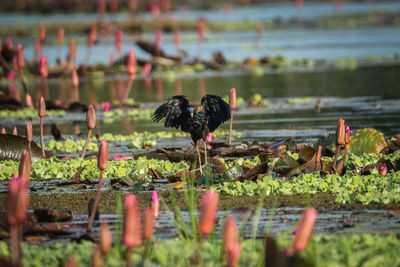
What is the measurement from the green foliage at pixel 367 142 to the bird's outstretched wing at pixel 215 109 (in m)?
1.44

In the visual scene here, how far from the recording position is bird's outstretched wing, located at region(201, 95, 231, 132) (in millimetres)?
7945

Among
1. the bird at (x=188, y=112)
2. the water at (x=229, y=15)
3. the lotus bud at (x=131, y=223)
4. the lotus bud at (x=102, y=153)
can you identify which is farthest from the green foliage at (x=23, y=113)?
the water at (x=229, y=15)

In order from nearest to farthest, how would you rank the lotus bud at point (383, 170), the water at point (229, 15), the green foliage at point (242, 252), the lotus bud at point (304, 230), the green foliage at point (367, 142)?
the lotus bud at point (304, 230) < the green foliage at point (242, 252) < the lotus bud at point (383, 170) < the green foliage at point (367, 142) < the water at point (229, 15)

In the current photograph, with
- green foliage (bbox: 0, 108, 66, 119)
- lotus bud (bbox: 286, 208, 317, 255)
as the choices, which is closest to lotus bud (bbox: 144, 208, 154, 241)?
lotus bud (bbox: 286, 208, 317, 255)

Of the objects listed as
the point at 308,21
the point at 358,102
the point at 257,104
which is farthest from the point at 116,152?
the point at 308,21

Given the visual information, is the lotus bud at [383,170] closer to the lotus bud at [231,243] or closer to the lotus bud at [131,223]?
the lotus bud at [231,243]

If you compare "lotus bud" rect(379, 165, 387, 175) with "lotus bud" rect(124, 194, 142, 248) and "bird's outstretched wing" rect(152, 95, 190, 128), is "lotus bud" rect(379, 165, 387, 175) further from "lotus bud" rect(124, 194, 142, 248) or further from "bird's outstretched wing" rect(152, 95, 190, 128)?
"lotus bud" rect(124, 194, 142, 248)

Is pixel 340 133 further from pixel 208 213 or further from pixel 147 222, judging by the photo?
pixel 208 213

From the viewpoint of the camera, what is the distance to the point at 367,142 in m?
8.52

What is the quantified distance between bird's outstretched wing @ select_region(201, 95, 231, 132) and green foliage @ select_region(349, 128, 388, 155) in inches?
56.8

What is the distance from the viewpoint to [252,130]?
1163 centimetres

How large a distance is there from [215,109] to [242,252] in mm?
3272

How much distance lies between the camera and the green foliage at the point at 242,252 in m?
4.64

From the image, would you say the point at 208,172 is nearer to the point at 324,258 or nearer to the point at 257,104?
the point at 324,258
